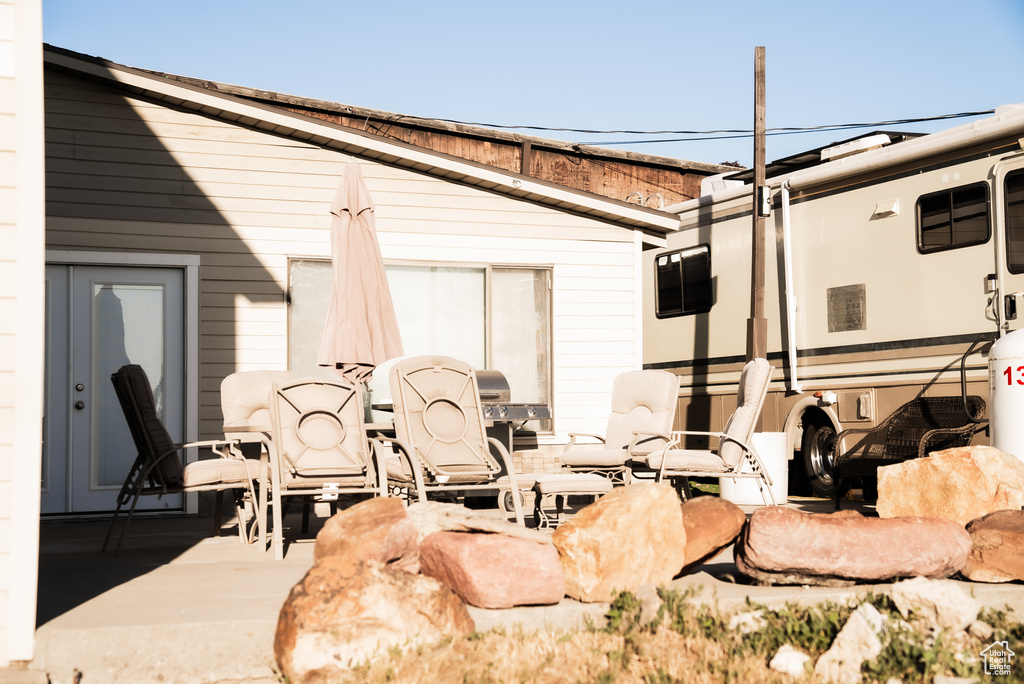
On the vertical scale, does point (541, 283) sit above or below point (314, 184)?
below

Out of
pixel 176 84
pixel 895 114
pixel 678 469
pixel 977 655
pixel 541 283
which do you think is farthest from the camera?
pixel 895 114

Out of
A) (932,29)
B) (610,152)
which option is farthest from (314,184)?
(610,152)

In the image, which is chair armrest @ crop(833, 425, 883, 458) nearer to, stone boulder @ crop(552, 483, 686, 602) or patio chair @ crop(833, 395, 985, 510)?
patio chair @ crop(833, 395, 985, 510)

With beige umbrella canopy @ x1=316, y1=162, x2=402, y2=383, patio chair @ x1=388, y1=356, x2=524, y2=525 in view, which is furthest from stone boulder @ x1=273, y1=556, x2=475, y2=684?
beige umbrella canopy @ x1=316, y1=162, x2=402, y2=383

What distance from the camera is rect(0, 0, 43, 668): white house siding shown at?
3008mm

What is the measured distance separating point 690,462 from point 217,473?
8.96 ft

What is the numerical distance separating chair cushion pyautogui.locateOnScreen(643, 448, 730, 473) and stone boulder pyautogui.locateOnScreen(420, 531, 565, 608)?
2.27 m

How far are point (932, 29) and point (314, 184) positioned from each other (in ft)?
22.8

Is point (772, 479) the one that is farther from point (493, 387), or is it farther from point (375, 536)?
point (375, 536)

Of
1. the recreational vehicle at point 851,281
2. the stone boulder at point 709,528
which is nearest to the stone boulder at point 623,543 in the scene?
the stone boulder at point 709,528

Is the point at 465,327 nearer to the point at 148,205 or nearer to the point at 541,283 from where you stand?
the point at 541,283

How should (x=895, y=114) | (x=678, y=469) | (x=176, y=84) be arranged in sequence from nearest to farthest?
1. (x=678, y=469)
2. (x=176, y=84)
3. (x=895, y=114)

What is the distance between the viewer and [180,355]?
746 cm

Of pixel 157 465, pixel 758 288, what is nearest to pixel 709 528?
pixel 157 465
